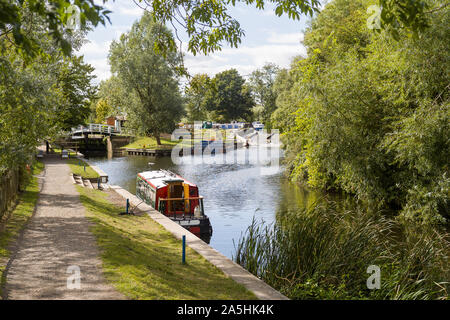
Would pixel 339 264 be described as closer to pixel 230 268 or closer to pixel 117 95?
pixel 230 268

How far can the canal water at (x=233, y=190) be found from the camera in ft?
61.4

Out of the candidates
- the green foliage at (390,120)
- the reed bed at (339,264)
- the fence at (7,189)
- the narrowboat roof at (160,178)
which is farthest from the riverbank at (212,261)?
the green foliage at (390,120)

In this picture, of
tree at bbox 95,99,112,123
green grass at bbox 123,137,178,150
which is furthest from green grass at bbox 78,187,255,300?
tree at bbox 95,99,112,123

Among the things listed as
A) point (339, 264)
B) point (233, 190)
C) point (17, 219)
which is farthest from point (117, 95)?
point (339, 264)

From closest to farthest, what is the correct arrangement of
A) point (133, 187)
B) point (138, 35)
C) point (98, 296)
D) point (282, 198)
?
1. point (98, 296)
2. point (282, 198)
3. point (133, 187)
4. point (138, 35)

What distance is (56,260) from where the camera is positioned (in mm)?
9477

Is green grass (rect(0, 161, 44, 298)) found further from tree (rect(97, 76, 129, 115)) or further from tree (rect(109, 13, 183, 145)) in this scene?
tree (rect(97, 76, 129, 115))

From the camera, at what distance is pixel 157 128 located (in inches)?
2067

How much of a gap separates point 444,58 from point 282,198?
40.1ft

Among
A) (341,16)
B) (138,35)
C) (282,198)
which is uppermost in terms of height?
(138,35)

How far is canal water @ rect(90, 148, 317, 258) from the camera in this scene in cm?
1872

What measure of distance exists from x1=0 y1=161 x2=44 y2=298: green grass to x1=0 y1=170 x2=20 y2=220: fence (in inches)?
12.8
